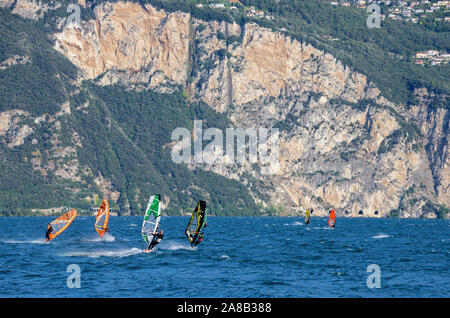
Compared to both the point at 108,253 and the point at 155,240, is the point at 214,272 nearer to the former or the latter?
the point at 155,240

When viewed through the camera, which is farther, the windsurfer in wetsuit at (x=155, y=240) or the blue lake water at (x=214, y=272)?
the windsurfer in wetsuit at (x=155, y=240)

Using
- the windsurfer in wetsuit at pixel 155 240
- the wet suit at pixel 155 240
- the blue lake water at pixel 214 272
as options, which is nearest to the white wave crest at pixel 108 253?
the blue lake water at pixel 214 272

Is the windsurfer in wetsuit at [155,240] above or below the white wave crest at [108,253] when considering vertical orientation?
above

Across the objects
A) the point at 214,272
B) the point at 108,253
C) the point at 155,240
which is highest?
the point at 155,240

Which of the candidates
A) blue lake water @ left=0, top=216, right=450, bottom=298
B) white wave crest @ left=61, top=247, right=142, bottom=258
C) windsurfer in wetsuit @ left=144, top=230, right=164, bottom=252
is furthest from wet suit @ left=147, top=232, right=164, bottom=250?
white wave crest @ left=61, top=247, right=142, bottom=258

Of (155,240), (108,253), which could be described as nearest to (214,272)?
(155,240)

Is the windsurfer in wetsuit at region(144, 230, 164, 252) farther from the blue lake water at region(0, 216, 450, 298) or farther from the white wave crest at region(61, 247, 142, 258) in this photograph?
the white wave crest at region(61, 247, 142, 258)

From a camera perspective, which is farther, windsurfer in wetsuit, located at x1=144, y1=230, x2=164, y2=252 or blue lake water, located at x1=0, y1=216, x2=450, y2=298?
windsurfer in wetsuit, located at x1=144, y1=230, x2=164, y2=252

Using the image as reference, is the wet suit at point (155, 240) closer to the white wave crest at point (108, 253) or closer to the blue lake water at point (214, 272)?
the blue lake water at point (214, 272)

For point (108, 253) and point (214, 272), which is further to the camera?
point (108, 253)

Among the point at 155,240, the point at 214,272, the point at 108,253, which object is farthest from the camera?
the point at 155,240
